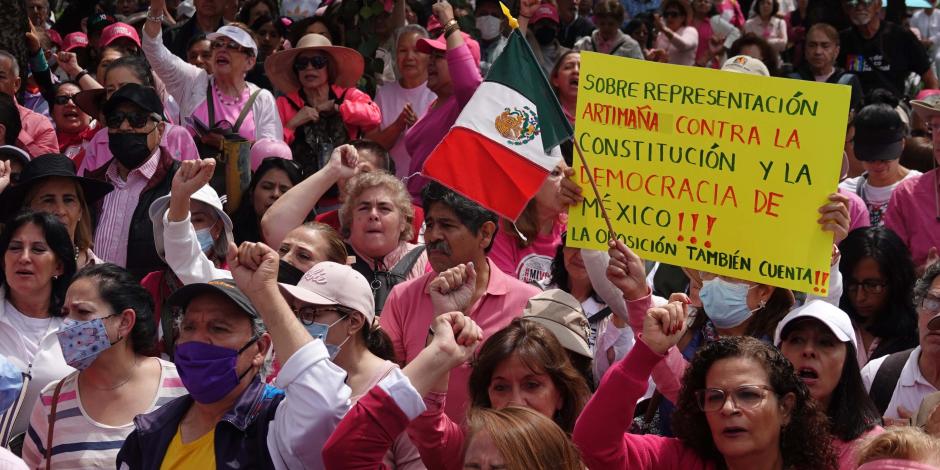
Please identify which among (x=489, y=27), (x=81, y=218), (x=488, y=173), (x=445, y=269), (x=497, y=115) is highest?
(x=497, y=115)

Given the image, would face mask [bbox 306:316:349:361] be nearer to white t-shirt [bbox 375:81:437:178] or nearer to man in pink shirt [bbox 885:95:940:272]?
man in pink shirt [bbox 885:95:940:272]

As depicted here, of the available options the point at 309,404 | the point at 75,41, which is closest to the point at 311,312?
the point at 309,404

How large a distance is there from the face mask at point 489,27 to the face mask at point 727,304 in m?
7.16

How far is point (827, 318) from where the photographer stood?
18.1 ft

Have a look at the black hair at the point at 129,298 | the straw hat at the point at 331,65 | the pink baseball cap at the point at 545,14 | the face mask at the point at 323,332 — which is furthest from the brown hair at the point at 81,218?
the pink baseball cap at the point at 545,14

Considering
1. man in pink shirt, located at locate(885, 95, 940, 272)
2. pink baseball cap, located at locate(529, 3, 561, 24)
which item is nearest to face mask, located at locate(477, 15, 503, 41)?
pink baseball cap, located at locate(529, 3, 561, 24)

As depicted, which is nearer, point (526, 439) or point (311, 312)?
point (526, 439)

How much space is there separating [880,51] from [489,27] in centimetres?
347

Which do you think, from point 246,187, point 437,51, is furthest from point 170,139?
point 437,51

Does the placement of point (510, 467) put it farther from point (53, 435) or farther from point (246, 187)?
point (246, 187)

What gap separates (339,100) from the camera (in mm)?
Answer: 9719

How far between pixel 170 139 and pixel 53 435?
11.2 feet

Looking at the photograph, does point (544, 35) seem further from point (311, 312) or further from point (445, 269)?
point (311, 312)

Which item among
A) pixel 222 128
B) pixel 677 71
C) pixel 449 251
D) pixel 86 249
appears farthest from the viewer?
pixel 222 128
